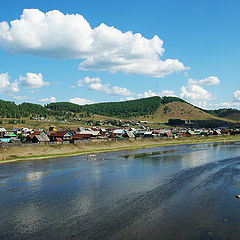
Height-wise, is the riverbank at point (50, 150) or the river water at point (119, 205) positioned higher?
the riverbank at point (50, 150)

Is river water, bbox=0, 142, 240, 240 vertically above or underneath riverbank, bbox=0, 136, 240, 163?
underneath

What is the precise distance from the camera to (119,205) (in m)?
25.8

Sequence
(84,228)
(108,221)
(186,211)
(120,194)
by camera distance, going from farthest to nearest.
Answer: (120,194) < (186,211) < (108,221) < (84,228)

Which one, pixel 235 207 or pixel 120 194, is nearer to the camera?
pixel 235 207

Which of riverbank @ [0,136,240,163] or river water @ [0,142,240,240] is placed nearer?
river water @ [0,142,240,240]

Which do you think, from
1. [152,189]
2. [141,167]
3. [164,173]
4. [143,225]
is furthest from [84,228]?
[141,167]

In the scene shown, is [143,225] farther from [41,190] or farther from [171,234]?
[41,190]

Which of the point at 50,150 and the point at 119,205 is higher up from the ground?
the point at 50,150

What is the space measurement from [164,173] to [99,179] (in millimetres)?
11172

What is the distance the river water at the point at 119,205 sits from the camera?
1959 centimetres

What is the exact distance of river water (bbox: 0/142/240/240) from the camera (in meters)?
19.6

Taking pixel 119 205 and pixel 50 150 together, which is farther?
pixel 50 150

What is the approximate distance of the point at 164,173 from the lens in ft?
144

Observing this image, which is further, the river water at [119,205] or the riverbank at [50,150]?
the riverbank at [50,150]
